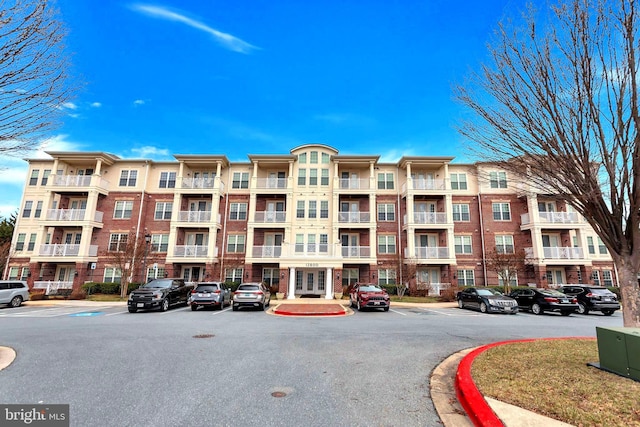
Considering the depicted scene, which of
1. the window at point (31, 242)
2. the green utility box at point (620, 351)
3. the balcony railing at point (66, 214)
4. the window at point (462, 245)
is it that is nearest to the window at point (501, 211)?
the window at point (462, 245)

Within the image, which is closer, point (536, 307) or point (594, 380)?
point (594, 380)

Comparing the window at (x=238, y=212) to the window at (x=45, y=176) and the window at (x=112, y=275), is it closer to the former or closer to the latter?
the window at (x=112, y=275)

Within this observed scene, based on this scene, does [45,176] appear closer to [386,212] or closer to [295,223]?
[295,223]

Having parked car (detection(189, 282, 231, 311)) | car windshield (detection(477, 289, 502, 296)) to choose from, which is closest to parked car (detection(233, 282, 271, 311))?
parked car (detection(189, 282, 231, 311))

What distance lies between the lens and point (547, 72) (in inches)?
249

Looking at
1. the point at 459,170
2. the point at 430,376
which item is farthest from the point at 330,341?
the point at 459,170

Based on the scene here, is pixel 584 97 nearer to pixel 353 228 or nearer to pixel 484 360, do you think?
pixel 484 360

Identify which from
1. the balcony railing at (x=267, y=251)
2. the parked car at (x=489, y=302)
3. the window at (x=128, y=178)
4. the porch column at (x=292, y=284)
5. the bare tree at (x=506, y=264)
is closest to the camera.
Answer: the parked car at (x=489, y=302)

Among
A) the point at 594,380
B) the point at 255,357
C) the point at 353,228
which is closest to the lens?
the point at 594,380

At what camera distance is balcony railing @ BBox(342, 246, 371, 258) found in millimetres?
27500

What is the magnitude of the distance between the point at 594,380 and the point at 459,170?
92.6 feet

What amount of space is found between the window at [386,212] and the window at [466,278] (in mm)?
7710

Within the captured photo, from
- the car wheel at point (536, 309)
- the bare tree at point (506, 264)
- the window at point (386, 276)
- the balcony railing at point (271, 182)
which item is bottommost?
the car wheel at point (536, 309)

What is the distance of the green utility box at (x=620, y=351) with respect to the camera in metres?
4.82
